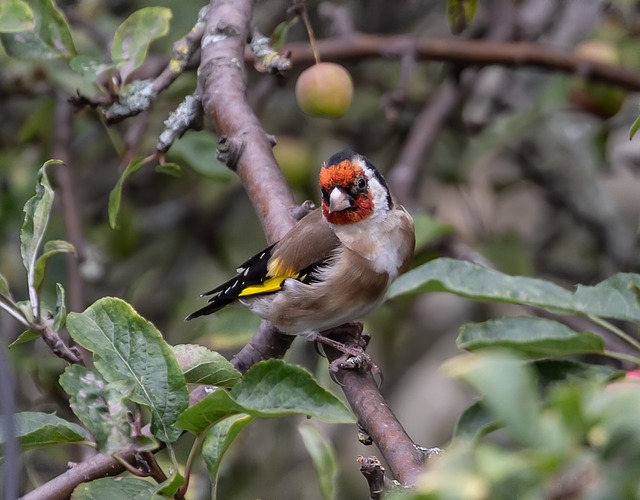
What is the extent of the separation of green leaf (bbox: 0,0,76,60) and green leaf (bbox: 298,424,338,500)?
1174 mm

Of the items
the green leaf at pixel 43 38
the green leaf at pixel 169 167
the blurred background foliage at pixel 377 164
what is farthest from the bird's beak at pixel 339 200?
the green leaf at pixel 43 38

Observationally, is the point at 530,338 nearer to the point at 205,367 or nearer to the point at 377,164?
the point at 205,367

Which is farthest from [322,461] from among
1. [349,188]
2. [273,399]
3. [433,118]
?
[433,118]

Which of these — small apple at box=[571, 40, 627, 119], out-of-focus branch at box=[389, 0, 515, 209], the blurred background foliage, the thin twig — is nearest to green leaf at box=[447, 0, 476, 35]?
the blurred background foliage

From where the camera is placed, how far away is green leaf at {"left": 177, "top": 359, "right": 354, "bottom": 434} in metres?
1.20

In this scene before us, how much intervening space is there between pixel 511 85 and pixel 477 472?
147 inches

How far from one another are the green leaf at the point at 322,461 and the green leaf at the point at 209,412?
0.12 metres

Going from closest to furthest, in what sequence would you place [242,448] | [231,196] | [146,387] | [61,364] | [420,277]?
1. [420,277]
2. [146,387]
3. [61,364]
4. [242,448]
5. [231,196]

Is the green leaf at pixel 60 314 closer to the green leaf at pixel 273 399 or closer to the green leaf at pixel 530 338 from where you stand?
the green leaf at pixel 273 399

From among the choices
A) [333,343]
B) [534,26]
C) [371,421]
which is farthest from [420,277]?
[534,26]

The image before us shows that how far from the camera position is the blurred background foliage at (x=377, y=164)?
3275 millimetres

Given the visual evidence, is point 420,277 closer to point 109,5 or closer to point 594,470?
point 594,470

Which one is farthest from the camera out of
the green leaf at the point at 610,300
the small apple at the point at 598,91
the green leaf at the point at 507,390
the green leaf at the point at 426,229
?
the small apple at the point at 598,91

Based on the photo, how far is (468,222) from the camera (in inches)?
177
